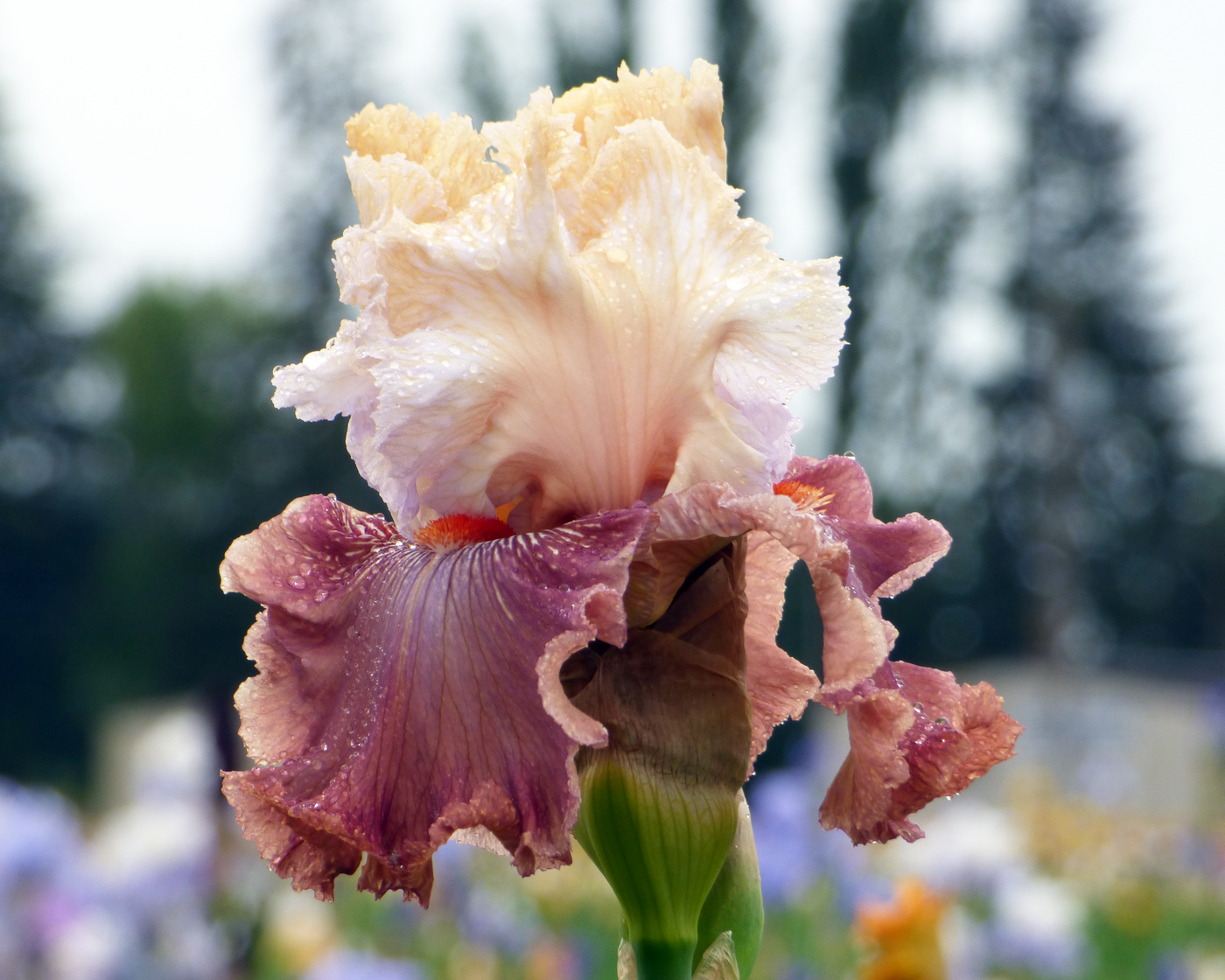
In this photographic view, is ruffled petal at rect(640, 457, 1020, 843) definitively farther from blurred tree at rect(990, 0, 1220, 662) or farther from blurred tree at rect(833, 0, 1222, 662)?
blurred tree at rect(990, 0, 1220, 662)

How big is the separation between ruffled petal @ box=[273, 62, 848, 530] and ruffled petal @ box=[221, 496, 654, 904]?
76 millimetres

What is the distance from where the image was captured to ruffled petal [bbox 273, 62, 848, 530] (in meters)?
0.78

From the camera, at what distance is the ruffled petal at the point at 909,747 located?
2.46 ft

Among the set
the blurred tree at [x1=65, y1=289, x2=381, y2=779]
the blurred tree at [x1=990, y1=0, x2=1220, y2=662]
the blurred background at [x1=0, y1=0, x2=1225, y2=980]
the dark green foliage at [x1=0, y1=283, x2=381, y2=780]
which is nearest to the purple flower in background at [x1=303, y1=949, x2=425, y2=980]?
the blurred background at [x1=0, y1=0, x2=1225, y2=980]

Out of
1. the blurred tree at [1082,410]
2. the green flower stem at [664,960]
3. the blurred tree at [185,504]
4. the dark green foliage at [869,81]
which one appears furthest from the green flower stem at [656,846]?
the blurred tree at [1082,410]

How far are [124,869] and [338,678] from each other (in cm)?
235

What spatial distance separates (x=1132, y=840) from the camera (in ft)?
23.9

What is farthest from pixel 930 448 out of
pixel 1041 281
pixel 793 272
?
pixel 793 272

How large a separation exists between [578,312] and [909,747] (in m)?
0.36

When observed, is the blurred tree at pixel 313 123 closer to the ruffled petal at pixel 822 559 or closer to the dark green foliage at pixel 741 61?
the dark green foliage at pixel 741 61

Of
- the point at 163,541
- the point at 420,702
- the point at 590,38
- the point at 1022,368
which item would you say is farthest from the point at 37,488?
the point at 420,702

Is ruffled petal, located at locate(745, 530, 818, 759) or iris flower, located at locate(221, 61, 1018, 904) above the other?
iris flower, located at locate(221, 61, 1018, 904)

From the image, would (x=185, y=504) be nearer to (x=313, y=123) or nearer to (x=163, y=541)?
(x=163, y=541)

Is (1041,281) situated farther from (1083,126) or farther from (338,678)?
(338,678)
